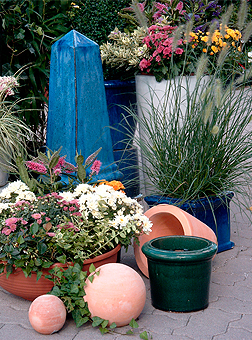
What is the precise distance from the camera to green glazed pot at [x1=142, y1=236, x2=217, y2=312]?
2350 mm

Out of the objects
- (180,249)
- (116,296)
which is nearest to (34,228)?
(116,296)

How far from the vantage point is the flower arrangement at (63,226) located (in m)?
2.42

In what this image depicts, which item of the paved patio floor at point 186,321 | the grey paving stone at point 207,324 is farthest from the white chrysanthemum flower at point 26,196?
the grey paving stone at point 207,324

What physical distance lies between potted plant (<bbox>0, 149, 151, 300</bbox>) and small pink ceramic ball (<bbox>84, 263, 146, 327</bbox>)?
20 cm

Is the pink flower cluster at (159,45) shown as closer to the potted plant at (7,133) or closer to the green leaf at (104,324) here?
the potted plant at (7,133)

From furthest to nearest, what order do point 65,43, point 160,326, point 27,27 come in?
1. point 27,27
2. point 65,43
3. point 160,326

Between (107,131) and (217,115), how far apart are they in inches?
47.7

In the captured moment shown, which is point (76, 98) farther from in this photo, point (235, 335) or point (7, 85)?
point (235, 335)

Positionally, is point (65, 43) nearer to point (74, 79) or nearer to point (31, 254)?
point (74, 79)

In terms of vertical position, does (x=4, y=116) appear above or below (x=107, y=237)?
above

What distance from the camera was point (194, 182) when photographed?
3.03 metres

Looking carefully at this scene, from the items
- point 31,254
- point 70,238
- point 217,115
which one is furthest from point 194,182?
point 31,254

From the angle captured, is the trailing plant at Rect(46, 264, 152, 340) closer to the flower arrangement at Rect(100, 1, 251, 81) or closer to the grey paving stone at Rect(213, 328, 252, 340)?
the grey paving stone at Rect(213, 328, 252, 340)

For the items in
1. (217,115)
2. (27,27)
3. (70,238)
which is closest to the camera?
(70,238)
